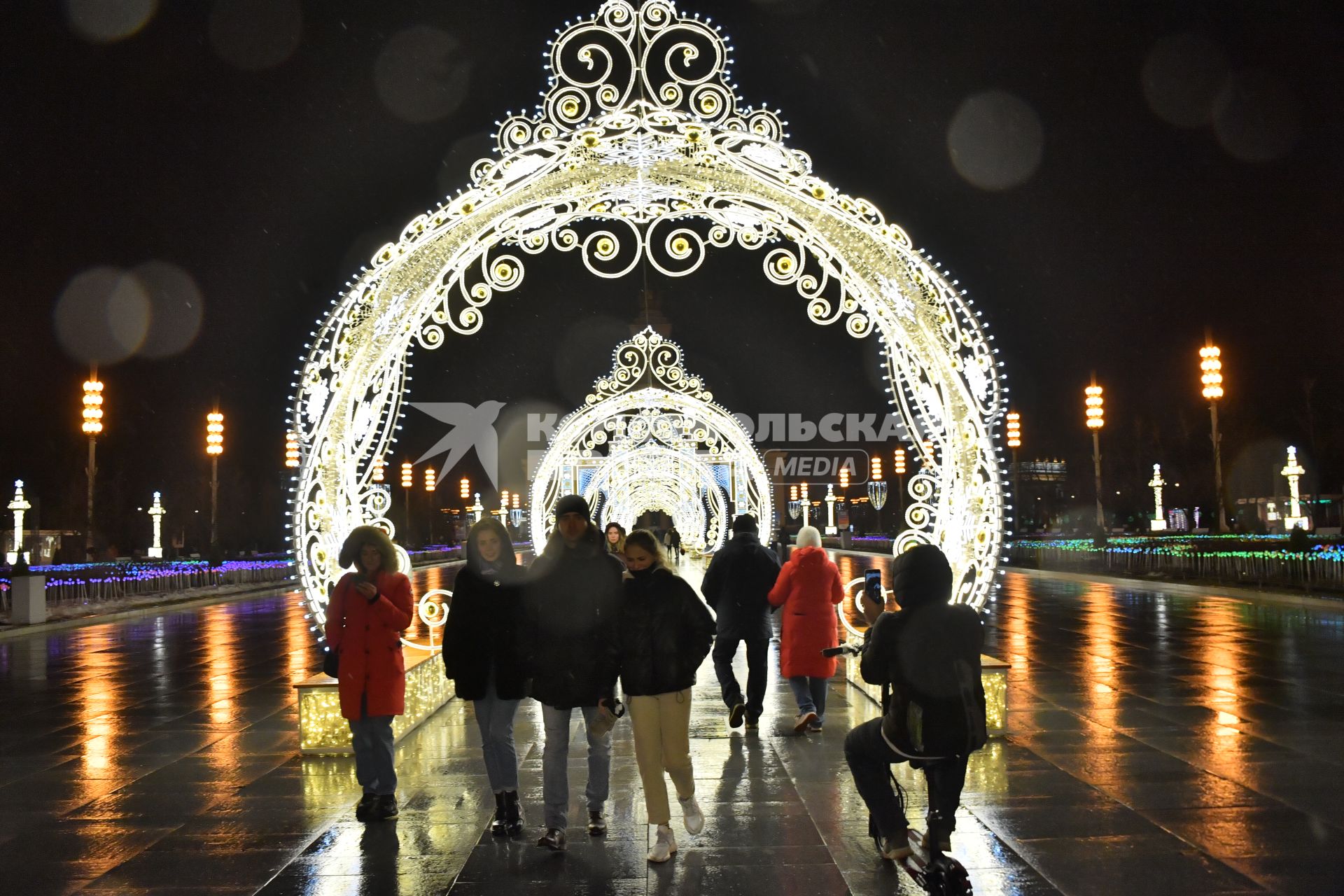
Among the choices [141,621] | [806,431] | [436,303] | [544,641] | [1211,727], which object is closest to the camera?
[544,641]

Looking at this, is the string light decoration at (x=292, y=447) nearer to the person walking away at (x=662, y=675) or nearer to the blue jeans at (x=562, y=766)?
the blue jeans at (x=562, y=766)

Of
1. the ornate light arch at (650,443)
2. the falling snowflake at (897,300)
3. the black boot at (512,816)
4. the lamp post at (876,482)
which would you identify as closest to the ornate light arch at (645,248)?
the falling snowflake at (897,300)

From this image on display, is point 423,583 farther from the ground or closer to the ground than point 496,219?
closer to the ground

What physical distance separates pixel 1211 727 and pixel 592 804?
5.01 m

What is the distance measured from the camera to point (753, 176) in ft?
27.4

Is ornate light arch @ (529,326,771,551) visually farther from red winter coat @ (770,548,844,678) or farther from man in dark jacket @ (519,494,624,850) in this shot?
man in dark jacket @ (519,494,624,850)

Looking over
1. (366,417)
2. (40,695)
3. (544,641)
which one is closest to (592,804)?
(544,641)

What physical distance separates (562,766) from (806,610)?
3.38 metres

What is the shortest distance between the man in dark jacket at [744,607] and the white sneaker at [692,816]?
3.23m

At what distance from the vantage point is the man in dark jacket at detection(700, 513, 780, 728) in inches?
346

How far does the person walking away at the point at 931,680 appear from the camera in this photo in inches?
185

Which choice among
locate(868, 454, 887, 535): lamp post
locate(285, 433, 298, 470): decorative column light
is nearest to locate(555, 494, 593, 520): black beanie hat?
locate(285, 433, 298, 470): decorative column light

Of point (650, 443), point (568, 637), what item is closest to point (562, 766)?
point (568, 637)

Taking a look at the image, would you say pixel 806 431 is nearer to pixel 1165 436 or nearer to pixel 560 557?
pixel 1165 436
